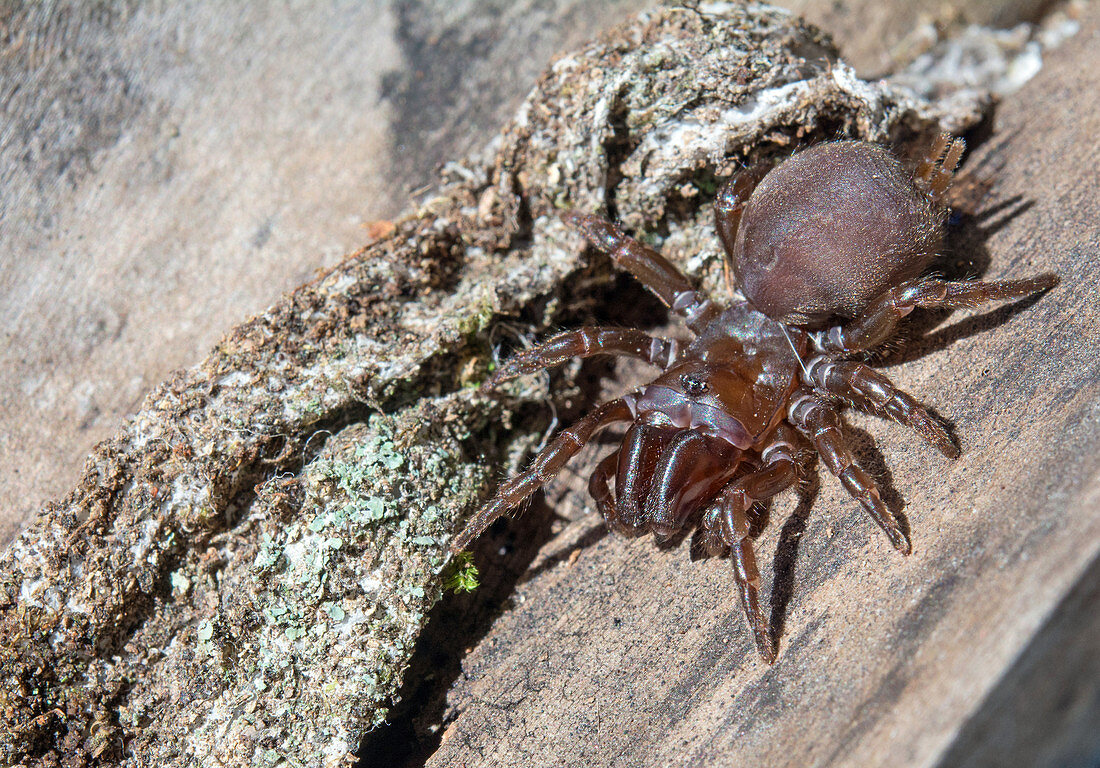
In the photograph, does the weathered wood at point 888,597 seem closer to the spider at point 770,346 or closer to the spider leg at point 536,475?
the spider at point 770,346

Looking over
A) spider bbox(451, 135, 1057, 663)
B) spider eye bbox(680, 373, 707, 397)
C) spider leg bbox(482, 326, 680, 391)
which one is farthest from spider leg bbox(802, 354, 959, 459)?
spider leg bbox(482, 326, 680, 391)

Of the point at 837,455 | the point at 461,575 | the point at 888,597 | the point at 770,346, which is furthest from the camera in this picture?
the point at 770,346

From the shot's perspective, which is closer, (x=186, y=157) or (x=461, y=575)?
(x=461, y=575)

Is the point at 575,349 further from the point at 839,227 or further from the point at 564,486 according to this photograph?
the point at 839,227

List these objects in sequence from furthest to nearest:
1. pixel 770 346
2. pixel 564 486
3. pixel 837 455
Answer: pixel 564 486, pixel 770 346, pixel 837 455

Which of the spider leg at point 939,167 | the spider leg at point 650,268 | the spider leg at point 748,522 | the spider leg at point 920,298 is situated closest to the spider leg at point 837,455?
the spider leg at point 748,522

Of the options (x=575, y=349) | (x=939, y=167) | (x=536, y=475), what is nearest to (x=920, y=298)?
(x=939, y=167)
